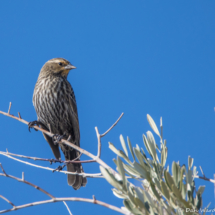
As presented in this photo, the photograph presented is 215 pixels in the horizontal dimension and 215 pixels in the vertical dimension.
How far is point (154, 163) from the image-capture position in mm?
2160

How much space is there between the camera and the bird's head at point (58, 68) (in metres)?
6.07

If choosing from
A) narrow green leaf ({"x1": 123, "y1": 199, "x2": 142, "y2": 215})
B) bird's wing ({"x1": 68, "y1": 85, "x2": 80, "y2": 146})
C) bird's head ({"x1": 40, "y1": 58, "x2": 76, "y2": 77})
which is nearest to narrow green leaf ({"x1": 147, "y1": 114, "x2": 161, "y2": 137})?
narrow green leaf ({"x1": 123, "y1": 199, "x2": 142, "y2": 215})

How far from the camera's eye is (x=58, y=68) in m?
6.13

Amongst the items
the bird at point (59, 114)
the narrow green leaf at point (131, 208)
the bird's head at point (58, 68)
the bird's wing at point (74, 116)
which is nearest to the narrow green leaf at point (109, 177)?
the narrow green leaf at point (131, 208)

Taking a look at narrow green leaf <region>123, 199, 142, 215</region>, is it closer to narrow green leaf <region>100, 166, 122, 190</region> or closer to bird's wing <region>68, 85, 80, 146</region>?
narrow green leaf <region>100, 166, 122, 190</region>

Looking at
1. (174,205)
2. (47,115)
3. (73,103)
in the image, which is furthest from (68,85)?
(174,205)

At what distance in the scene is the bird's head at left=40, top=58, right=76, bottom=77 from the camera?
6071mm

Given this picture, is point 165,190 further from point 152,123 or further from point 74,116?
point 74,116

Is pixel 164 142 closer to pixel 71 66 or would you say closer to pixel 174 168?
pixel 174 168

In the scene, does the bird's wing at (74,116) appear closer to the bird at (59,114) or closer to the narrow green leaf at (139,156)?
the bird at (59,114)

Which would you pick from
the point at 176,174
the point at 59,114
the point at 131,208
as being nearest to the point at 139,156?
the point at 176,174

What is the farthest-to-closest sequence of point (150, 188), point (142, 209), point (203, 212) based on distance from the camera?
point (150, 188), point (142, 209), point (203, 212)

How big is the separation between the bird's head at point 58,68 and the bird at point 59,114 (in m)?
0.21

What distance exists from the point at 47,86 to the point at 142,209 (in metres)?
4.02
